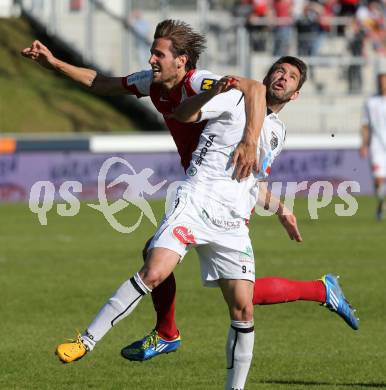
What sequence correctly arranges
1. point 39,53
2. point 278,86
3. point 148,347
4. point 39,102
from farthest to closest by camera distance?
point 39,102 < point 39,53 < point 148,347 < point 278,86

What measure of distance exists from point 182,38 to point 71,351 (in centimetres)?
202

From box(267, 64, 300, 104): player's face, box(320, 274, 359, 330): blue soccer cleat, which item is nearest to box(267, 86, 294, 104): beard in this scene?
box(267, 64, 300, 104): player's face

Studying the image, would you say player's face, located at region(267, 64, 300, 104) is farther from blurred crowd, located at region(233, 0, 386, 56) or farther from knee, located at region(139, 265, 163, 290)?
blurred crowd, located at region(233, 0, 386, 56)

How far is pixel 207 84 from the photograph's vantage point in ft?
22.9

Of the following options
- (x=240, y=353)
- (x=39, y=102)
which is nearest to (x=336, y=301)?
(x=240, y=353)

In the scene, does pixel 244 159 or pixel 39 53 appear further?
pixel 39 53

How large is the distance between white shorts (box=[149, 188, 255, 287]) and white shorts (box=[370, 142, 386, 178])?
45.1ft

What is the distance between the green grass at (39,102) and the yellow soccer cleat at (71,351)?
21.6m

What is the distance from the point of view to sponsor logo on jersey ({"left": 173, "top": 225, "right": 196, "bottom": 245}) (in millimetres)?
6922

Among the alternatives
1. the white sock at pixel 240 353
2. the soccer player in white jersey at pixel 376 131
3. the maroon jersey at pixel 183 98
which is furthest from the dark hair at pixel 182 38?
the soccer player in white jersey at pixel 376 131

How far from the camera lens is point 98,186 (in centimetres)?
2355

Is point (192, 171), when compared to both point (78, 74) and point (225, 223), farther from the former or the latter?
point (78, 74)

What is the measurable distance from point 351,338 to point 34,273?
5.13 meters

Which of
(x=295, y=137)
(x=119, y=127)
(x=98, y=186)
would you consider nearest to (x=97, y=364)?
(x=98, y=186)
